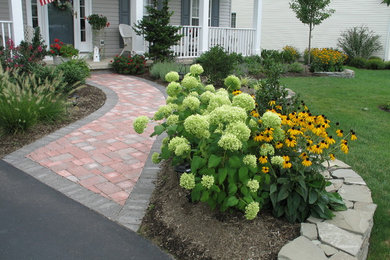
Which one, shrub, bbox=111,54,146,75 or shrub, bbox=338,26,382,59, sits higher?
shrub, bbox=338,26,382,59

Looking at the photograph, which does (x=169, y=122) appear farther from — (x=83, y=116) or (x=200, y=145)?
(x=83, y=116)

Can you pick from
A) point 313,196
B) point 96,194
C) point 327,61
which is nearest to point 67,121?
point 96,194

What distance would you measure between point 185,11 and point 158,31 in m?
4.34

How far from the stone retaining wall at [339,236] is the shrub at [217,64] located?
5.82m

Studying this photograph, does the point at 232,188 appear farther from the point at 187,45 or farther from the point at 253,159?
the point at 187,45

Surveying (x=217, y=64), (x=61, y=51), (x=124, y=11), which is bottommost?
(x=217, y=64)

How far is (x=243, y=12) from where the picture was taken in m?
23.8

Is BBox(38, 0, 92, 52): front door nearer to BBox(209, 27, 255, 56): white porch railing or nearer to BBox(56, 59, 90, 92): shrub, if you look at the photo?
BBox(56, 59, 90, 92): shrub

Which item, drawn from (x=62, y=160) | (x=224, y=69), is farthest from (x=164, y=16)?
(x=62, y=160)

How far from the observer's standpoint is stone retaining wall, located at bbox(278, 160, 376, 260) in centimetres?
297

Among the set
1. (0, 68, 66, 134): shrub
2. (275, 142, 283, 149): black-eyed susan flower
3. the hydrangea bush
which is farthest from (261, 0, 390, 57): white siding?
(275, 142, 283, 149): black-eyed susan flower

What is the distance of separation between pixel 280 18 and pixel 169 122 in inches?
800

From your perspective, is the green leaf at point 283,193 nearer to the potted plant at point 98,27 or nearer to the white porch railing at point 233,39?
the potted plant at point 98,27

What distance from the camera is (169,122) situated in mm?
3818
